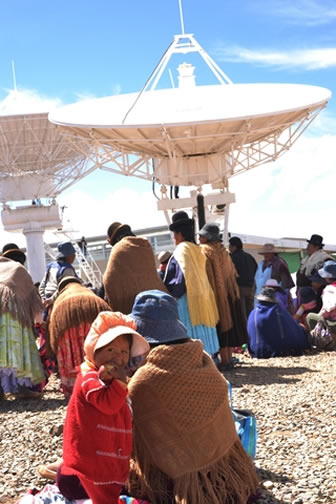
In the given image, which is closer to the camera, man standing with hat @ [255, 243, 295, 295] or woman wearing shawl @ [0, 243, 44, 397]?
woman wearing shawl @ [0, 243, 44, 397]

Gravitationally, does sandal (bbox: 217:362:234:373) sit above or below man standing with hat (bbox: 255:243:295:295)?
below

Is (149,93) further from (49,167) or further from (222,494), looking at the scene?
(222,494)

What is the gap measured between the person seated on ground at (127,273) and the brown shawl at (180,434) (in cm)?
364

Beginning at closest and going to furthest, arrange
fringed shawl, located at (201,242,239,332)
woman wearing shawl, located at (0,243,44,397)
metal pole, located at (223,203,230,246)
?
woman wearing shawl, located at (0,243,44,397) < fringed shawl, located at (201,242,239,332) < metal pole, located at (223,203,230,246)

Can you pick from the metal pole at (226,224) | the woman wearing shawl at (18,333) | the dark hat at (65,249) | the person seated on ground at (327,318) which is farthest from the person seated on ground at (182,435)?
the metal pole at (226,224)

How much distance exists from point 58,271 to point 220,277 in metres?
1.77

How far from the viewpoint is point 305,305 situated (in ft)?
39.5

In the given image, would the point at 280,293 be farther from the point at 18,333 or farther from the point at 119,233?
the point at 18,333

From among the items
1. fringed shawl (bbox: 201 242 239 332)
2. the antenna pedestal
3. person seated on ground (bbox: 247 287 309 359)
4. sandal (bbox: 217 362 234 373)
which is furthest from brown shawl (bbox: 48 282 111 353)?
the antenna pedestal

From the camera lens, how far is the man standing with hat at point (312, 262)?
1244 centimetres

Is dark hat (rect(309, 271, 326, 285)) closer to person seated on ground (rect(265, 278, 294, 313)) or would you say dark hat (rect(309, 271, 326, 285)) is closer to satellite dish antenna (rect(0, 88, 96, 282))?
person seated on ground (rect(265, 278, 294, 313))

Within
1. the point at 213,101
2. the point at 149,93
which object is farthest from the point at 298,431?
the point at 149,93

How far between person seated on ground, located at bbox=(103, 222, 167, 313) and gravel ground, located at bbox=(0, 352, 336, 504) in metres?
1.07

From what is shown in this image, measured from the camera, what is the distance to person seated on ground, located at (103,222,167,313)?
26.5 feet
